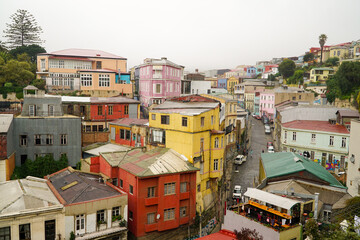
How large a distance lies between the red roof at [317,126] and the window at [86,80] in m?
29.5

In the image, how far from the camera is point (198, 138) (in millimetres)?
27328

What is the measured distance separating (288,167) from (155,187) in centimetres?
1136

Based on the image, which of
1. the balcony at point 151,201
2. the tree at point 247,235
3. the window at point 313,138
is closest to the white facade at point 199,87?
the window at point 313,138

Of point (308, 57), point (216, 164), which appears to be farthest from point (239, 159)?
point (308, 57)

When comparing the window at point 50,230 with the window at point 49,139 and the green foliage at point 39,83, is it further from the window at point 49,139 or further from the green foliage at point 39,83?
the green foliage at point 39,83

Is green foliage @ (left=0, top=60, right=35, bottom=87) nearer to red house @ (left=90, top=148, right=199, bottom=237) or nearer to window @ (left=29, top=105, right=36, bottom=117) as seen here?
window @ (left=29, top=105, right=36, bottom=117)

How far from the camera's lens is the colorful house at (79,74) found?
1842 inches

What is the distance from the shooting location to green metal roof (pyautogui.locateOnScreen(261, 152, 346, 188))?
964 inches

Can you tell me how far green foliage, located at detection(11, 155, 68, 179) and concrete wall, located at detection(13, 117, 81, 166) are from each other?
3.03 feet

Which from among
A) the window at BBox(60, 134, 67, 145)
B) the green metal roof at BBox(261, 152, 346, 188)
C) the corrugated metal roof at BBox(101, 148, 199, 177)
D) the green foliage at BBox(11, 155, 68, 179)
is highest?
the window at BBox(60, 134, 67, 145)

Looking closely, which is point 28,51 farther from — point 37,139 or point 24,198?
point 24,198

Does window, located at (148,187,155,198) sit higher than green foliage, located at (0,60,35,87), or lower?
lower

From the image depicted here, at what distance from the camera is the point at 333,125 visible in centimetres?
3844

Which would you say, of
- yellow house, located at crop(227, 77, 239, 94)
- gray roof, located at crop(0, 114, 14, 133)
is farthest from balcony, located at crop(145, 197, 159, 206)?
yellow house, located at crop(227, 77, 239, 94)
